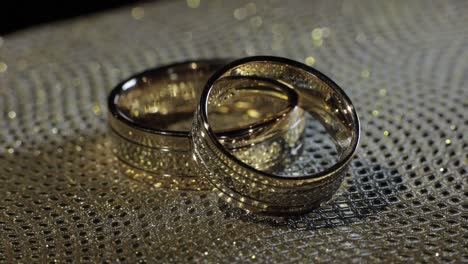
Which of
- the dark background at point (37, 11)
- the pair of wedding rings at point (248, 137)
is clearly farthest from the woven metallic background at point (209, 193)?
the dark background at point (37, 11)

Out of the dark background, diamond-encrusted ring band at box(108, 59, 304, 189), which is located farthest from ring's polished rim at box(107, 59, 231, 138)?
the dark background

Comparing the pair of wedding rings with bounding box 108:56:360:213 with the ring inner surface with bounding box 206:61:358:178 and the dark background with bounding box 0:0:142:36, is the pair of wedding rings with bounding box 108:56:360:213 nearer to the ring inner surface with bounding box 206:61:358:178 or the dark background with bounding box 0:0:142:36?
the ring inner surface with bounding box 206:61:358:178

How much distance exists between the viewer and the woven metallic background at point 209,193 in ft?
1.99

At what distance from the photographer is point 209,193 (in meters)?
0.68

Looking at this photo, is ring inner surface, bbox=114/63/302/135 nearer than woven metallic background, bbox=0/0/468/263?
No

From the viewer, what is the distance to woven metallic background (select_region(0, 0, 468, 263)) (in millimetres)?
606

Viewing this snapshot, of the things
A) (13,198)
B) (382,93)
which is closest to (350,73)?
(382,93)

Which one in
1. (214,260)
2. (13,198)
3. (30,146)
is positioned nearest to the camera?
(214,260)

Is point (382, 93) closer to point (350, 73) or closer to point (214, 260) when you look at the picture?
point (350, 73)

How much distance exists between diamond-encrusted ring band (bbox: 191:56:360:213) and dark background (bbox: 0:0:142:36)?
0.73 metres

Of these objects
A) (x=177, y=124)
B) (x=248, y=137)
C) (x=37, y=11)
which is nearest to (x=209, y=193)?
(x=248, y=137)

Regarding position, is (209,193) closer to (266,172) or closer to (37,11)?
(266,172)

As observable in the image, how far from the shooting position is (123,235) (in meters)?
0.62

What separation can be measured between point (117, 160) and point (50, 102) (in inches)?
9.5
